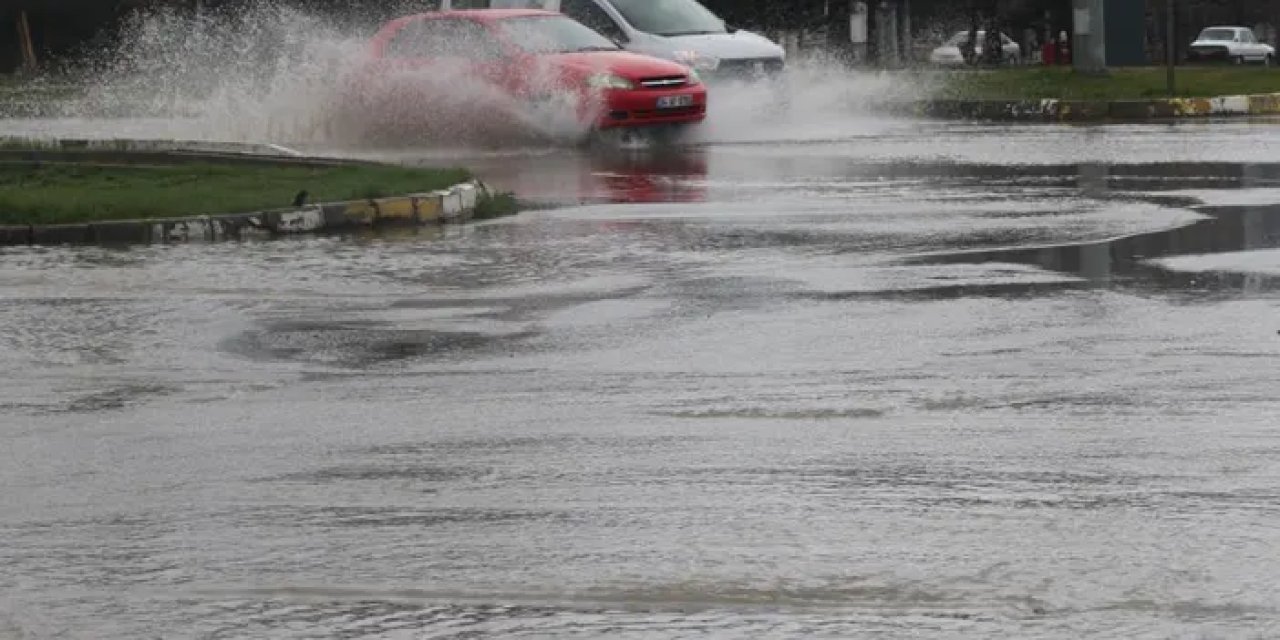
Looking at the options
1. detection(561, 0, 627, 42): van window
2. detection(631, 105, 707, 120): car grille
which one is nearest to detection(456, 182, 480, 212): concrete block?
detection(631, 105, 707, 120): car grille

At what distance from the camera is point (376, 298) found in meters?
12.7

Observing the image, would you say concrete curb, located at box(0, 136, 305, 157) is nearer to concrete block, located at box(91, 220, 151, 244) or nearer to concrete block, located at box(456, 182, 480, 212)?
concrete block, located at box(456, 182, 480, 212)

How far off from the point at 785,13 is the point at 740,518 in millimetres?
56032

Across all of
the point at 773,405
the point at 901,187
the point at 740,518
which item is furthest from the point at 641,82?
the point at 740,518

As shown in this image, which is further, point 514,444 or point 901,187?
point 901,187

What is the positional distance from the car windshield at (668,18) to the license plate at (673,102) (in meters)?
4.11

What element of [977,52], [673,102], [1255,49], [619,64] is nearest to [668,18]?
[673,102]

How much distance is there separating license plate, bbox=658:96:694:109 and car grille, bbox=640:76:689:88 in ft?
0.47

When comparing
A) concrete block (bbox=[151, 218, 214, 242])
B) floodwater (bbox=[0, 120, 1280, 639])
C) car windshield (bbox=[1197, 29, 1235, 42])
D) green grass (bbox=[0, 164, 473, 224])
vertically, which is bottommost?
car windshield (bbox=[1197, 29, 1235, 42])

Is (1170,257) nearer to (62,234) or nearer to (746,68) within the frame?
(62,234)

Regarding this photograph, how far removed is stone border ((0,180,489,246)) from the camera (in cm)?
1622

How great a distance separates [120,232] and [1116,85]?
24.0m

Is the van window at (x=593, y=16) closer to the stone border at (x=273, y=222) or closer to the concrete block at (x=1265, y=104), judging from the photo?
the concrete block at (x=1265, y=104)

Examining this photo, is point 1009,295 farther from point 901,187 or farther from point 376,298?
point 901,187
